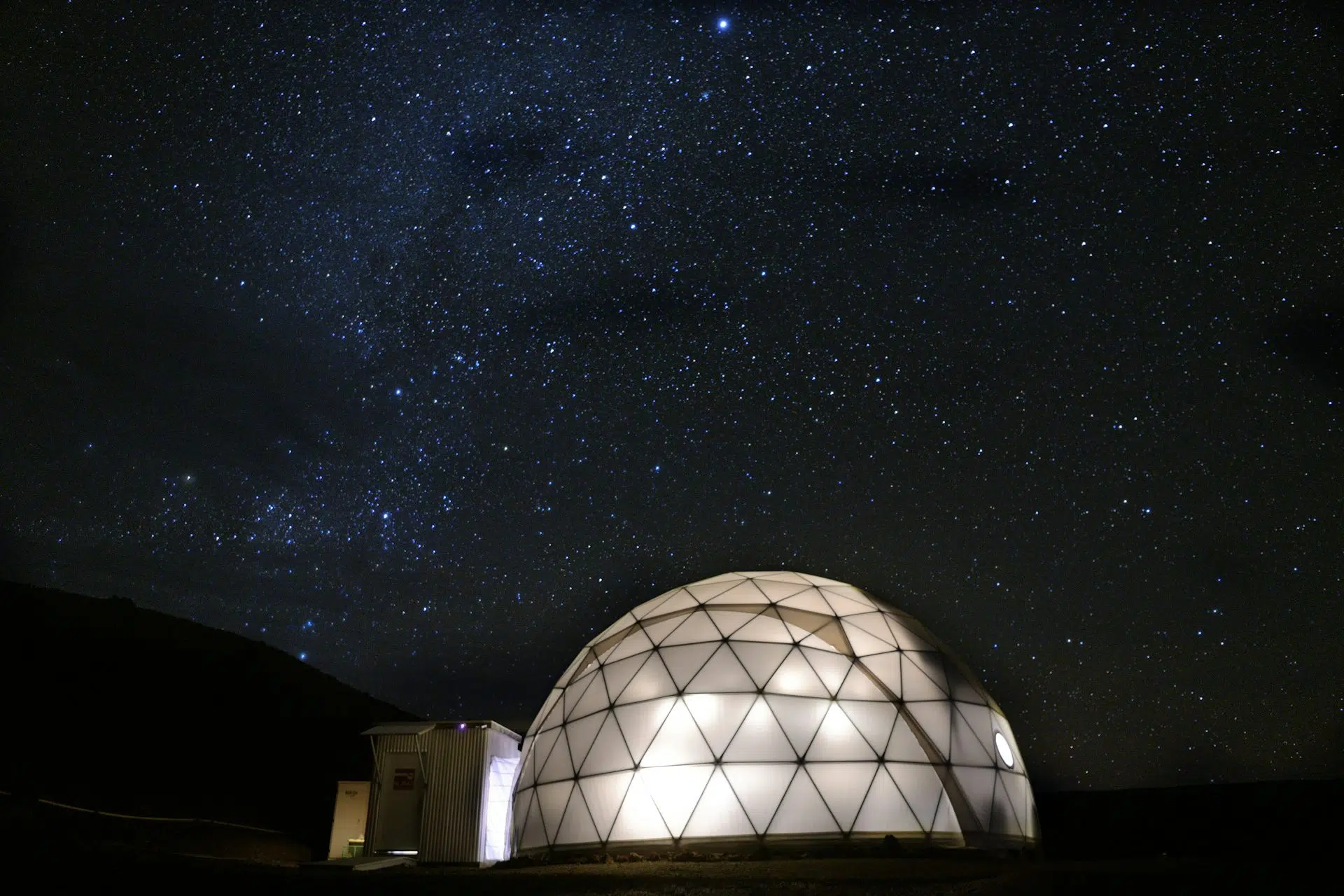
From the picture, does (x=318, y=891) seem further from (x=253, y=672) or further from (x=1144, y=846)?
(x=253, y=672)

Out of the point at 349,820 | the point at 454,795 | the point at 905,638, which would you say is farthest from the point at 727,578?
the point at 349,820

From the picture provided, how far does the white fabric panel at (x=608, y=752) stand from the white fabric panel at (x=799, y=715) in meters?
2.94

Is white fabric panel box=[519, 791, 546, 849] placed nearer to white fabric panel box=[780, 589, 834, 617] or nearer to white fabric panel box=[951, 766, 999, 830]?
white fabric panel box=[780, 589, 834, 617]

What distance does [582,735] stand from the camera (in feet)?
63.3

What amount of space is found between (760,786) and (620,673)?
450cm

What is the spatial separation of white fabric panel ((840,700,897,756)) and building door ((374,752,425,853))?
471 inches

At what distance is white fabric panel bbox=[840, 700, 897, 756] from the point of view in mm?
17547

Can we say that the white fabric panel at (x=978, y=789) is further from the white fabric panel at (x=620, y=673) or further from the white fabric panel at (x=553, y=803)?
the white fabric panel at (x=553, y=803)

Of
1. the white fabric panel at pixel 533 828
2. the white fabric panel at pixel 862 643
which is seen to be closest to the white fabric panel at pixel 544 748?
the white fabric panel at pixel 533 828

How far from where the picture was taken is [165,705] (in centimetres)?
4597

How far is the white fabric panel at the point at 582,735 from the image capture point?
62.0ft

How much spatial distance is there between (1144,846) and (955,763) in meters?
17.6

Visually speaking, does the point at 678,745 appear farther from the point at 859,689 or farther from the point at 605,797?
the point at 859,689

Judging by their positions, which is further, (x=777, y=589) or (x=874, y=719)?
(x=777, y=589)
